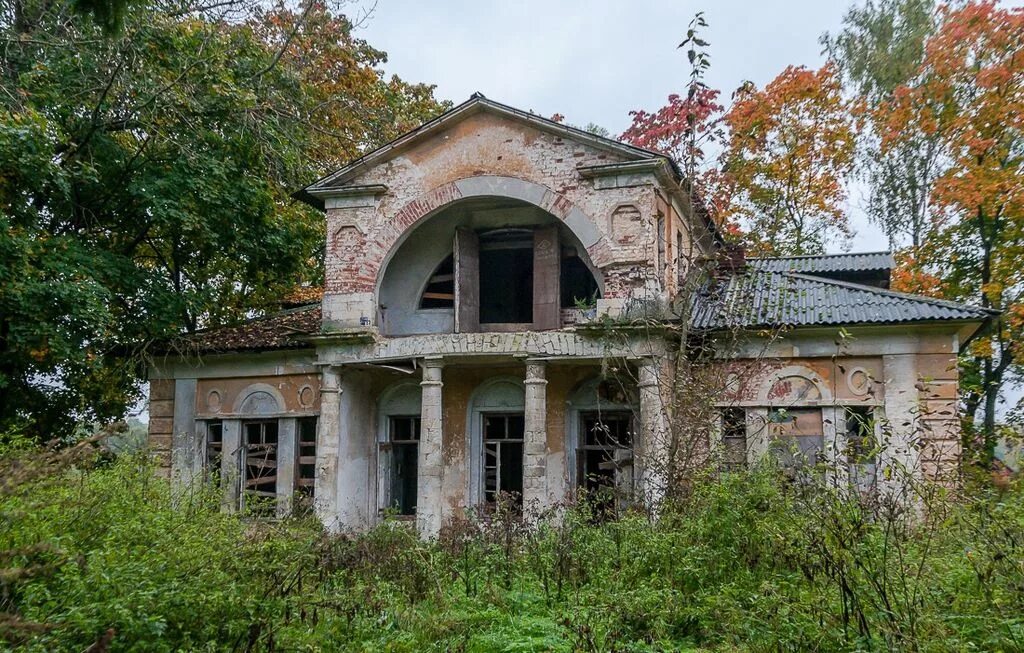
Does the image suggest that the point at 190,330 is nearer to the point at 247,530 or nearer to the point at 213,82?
the point at 213,82

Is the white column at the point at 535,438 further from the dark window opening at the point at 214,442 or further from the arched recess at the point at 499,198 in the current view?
the dark window opening at the point at 214,442

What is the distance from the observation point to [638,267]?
539 inches

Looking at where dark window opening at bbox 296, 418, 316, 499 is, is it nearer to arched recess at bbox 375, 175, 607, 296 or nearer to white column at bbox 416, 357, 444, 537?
white column at bbox 416, 357, 444, 537

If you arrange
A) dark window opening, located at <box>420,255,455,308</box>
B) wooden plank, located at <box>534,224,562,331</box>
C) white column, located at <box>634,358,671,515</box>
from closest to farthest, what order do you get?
white column, located at <box>634,358,671,515</box> < wooden plank, located at <box>534,224,562,331</box> < dark window opening, located at <box>420,255,455,308</box>

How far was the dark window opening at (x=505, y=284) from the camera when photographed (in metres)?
16.2

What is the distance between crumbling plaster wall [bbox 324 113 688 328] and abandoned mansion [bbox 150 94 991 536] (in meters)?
0.04

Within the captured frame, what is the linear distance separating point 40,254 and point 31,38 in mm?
3430

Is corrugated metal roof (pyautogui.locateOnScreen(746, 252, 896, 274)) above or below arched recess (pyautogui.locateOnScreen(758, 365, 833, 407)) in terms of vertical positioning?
above

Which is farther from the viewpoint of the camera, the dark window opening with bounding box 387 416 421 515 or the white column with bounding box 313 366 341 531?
the dark window opening with bounding box 387 416 421 515

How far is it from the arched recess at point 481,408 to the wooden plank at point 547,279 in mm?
1493

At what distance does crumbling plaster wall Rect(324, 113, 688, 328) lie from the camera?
13.8 meters

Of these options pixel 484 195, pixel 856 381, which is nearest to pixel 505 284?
pixel 484 195

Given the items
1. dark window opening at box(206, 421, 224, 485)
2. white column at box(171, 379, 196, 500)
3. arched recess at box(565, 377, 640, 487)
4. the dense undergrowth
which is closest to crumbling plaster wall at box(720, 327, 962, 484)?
arched recess at box(565, 377, 640, 487)

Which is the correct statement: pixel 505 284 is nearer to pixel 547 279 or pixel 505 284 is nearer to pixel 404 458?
pixel 547 279
